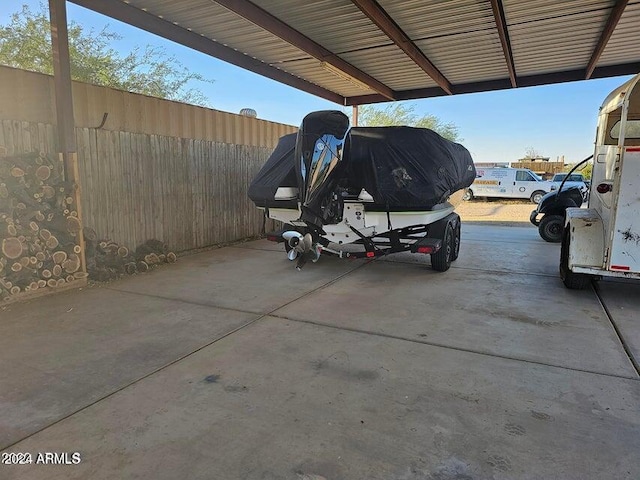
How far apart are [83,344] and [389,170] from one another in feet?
13.3

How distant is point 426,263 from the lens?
→ 24.2ft

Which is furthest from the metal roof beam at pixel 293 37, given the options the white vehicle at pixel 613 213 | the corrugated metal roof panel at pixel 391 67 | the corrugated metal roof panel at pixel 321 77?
the white vehicle at pixel 613 213

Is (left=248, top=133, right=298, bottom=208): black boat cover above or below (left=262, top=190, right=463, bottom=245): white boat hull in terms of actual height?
above

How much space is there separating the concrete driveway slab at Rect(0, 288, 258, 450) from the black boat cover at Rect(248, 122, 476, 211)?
2.26 metres

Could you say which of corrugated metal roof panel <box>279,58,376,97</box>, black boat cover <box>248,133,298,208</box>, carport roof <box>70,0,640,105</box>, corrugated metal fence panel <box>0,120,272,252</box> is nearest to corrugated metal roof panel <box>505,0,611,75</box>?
carport roof <box>70,0,640,105</box>

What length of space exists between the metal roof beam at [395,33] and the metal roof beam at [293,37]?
153 centimetres

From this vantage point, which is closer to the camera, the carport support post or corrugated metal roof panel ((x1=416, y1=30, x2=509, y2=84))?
the carport support post

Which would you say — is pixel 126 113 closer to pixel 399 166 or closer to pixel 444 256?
pixel 399 166

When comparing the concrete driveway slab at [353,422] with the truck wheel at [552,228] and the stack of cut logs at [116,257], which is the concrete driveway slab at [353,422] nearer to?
the stack of cut logs at [116,257]

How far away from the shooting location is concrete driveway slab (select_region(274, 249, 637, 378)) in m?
3.69

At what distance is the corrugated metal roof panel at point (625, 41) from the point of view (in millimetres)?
6406

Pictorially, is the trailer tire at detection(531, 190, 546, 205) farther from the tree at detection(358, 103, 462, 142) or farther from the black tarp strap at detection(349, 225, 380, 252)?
the black tarp strap at detection(349, 225, 380, 252)

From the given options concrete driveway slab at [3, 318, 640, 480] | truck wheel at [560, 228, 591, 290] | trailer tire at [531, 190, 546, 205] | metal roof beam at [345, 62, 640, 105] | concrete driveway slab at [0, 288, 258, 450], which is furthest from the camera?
trailer tire at [531, 190, 546, 205]

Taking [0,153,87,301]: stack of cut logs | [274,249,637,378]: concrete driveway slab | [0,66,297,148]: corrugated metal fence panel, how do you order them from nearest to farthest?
[274,249,637,378]: concrete driveway slab → [0,153,87,301]: stack of cut logs → [0,66,297,148]: corrugated metal fence panel
